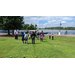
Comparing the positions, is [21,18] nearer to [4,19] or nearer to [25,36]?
[4,19]

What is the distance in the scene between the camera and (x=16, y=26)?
31844 millimetres

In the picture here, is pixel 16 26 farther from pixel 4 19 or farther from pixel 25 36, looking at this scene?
pixel 25 36

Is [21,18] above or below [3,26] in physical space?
above

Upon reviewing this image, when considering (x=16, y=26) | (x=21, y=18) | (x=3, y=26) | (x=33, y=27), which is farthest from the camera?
(x=33, y=27)

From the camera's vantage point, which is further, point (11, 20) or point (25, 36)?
point (11, 20)

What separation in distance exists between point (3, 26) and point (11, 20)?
3.47 meters

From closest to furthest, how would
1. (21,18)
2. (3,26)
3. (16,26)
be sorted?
(3,26)
(16,26)
(21,18)

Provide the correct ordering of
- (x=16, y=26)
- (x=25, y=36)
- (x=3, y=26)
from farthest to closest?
(x=16, y=26), (x=3, y=26), (x=25, y=36)

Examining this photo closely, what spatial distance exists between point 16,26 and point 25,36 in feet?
69.9

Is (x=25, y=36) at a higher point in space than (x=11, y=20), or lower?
lower

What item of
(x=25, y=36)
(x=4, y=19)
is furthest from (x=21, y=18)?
(x=25, y=36)

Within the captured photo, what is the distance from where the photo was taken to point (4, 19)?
28.8m

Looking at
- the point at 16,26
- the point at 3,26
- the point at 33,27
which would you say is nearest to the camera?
the point at 3,26

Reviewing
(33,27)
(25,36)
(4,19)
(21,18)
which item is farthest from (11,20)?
(33,27)
